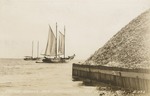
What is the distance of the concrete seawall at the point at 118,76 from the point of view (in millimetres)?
15546

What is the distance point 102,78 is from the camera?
70.5 feet

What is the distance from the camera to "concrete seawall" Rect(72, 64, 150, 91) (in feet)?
51.0

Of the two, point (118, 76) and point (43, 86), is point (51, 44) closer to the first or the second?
point (43, 86)

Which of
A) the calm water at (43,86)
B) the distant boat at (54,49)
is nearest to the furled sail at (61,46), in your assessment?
the distant boat at (54,49)

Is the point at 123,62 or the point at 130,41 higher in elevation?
the point at 130,41

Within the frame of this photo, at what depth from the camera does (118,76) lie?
736 inches

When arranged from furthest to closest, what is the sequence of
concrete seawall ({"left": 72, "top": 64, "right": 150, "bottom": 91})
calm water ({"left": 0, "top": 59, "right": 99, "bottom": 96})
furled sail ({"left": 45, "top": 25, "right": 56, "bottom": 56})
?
1. furled sail ({"left": 45, "top": 25, "right": 56, "bottom": 56})
2. calm water ({"left": 0, "top": 59, "right": 99, "bottom": 96})
3. concrete seawall ({"left": 72, "top": 64, "right": 150, "bottom": 91})

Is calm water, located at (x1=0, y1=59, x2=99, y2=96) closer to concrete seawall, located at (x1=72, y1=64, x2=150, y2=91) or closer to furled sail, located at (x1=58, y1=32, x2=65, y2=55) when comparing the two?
concrete seawall, located at (x1=72, y1=64, x2=150, y2=91)

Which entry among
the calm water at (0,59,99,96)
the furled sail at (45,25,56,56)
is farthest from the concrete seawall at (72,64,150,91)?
the furled sail at (45,25,56,56)

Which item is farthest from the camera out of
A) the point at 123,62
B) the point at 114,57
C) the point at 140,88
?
the point at 114,57

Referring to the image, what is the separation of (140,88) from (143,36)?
1227 centimetres

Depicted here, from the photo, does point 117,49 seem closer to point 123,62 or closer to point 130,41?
point 130,41

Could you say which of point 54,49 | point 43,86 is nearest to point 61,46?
point 54,49

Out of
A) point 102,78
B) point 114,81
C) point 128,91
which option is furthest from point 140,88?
point 102,78
